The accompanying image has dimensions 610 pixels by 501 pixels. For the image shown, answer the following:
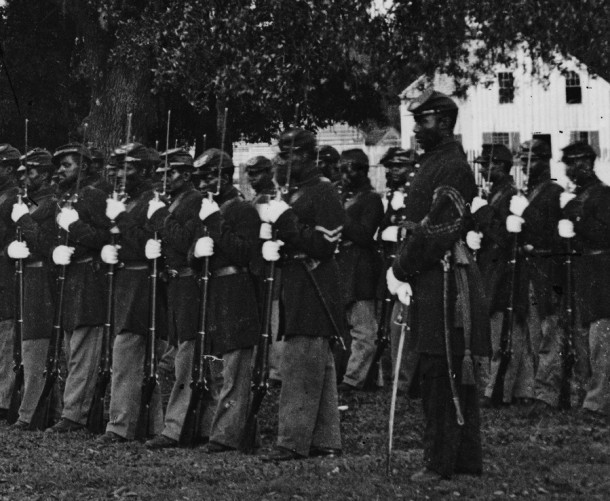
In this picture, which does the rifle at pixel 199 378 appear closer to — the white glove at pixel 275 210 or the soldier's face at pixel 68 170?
the white glove at pixel 275 210

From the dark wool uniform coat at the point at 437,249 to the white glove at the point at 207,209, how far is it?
1.94 meters

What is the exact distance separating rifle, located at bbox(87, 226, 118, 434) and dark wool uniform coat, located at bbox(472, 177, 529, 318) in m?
3.35

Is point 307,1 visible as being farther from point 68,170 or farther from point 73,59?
point 73,59

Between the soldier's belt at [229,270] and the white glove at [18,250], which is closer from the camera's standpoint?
the soldier's belt at [229,270]

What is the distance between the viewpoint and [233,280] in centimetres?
1054

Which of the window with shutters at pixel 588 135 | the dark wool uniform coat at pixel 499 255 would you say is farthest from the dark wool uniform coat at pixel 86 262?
the window with shutters at pixel 588 135

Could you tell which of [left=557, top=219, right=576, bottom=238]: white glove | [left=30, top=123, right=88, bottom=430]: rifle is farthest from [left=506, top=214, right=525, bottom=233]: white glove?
[left=30, top=123, right=88, bottom=430]: rifle

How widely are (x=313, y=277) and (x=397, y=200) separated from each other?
3908 millimetres

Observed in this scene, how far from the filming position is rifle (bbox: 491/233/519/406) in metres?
12.3

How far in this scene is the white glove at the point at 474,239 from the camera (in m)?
12.6

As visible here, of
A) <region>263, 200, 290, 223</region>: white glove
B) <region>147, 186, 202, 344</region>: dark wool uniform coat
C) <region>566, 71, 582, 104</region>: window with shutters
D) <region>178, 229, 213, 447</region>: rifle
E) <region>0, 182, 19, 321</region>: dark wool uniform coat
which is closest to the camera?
<region>263, 200, 290, 223</region>: white glove

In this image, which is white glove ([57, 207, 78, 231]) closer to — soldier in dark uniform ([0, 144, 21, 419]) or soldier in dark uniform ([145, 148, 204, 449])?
soldier in dark uniform ([145, 148, 204, 449])

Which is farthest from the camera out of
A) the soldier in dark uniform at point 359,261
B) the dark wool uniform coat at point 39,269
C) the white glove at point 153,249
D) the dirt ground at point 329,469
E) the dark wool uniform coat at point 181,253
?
the soldier in dark uniform at point 359,261

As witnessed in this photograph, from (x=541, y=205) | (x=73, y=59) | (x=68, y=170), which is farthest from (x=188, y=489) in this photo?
(x=73, y=59)
